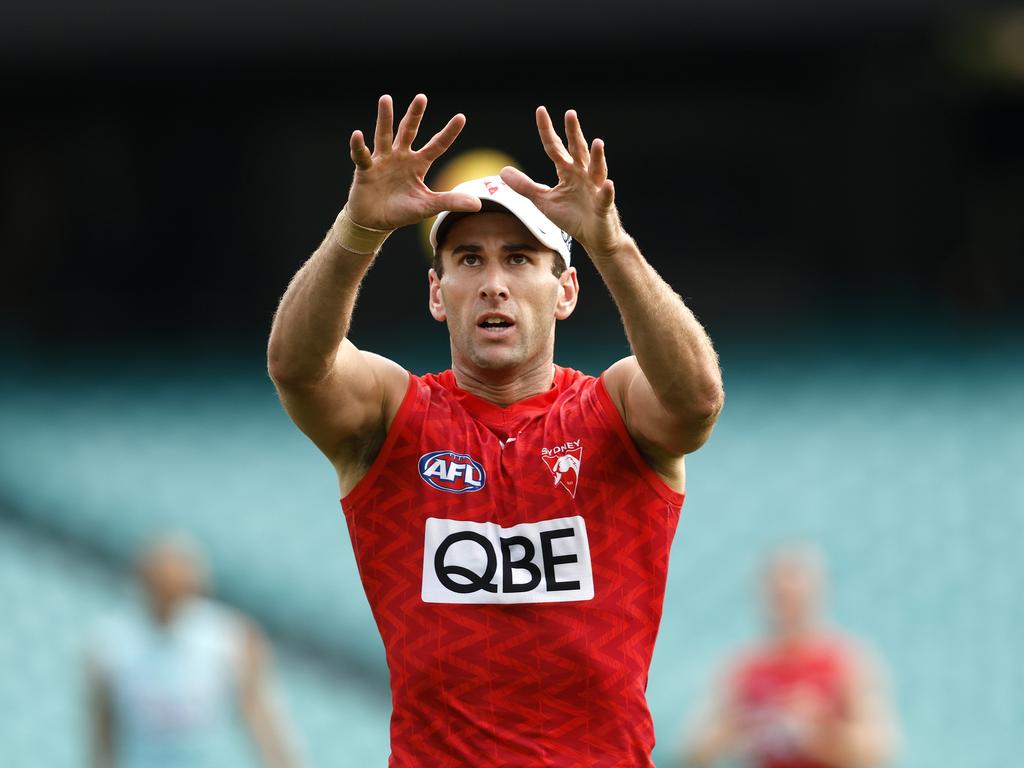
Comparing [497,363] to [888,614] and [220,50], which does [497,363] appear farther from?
[220,50]

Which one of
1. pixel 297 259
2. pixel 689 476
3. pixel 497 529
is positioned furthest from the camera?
pixel 297 259

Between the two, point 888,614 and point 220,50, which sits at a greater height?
point 220,50

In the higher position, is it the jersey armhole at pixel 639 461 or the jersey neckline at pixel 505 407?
the jersey neckline at pixel 505 407

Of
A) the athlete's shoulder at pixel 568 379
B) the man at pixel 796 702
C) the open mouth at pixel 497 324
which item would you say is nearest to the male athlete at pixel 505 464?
the open mouth at pixel 497 324

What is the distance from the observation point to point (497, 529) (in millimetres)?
3711

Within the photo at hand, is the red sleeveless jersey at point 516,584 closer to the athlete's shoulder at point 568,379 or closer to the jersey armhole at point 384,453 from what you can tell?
the jersey armhole at point 384,453

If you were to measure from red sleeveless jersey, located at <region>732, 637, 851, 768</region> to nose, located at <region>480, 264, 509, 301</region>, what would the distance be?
168 inches

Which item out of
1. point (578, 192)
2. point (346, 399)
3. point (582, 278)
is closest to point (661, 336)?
point (578, 192)

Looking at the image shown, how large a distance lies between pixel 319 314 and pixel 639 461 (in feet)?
2.90

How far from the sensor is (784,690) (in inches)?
295

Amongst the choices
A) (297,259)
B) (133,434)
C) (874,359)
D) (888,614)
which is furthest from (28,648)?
(874,359)

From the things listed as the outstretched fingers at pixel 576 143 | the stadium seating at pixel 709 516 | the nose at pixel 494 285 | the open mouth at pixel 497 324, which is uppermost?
the stadium seating at pixel 709 516

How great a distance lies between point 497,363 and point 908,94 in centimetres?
1220

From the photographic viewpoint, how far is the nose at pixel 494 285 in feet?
12.5
